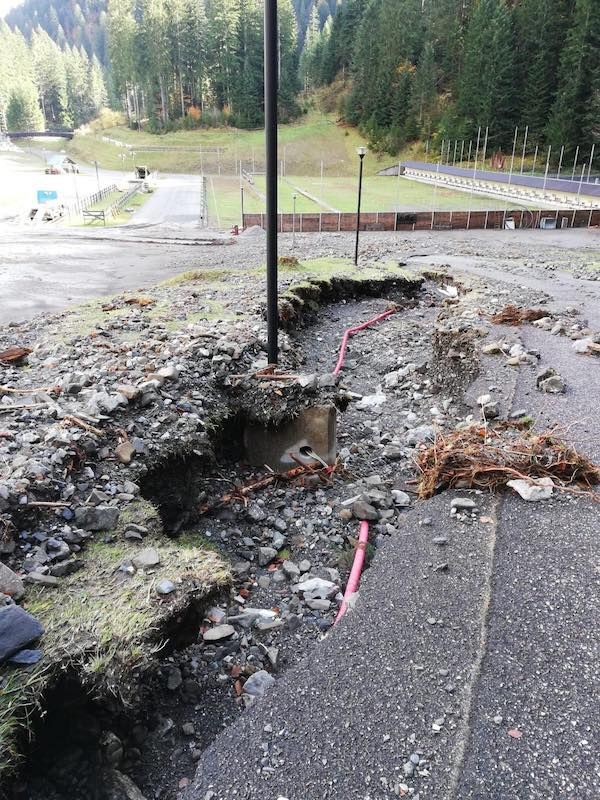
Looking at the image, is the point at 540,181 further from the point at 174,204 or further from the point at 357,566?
the point at 357,566

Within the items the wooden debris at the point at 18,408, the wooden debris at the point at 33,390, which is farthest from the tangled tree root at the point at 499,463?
the wooden debris at the point at 33,390

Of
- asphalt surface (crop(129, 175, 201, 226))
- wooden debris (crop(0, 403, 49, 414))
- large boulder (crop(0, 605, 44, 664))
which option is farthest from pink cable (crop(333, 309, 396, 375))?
asphalt surface (crop(129, 175, 201, 226))

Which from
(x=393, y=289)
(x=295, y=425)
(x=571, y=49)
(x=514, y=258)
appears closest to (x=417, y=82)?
(x=571, y=49)

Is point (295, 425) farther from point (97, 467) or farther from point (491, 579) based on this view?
point (491, 579)

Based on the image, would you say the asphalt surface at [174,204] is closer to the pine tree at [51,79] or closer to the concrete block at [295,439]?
the concrete block at [295,439]

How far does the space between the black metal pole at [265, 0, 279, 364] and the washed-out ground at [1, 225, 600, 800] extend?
7.30 ft

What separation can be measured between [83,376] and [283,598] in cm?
420

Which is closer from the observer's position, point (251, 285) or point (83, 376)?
point (83, 376)

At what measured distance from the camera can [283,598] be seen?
510cm

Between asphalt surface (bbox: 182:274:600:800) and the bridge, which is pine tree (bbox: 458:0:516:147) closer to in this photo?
the bridge

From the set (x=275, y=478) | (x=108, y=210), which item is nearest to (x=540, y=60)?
(x=108, y=210)

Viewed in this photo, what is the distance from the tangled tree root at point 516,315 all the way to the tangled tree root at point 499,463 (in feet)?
19.8

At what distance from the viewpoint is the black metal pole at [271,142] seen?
270 inches

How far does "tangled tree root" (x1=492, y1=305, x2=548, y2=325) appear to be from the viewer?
1179cm
